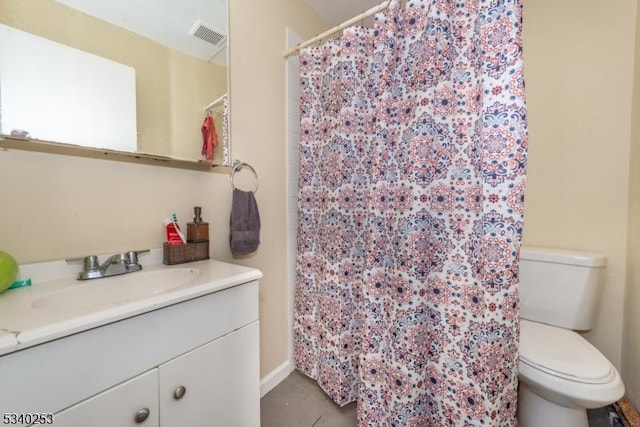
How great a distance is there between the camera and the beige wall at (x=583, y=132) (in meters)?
1.30

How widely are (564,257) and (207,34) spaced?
2019 millimetres

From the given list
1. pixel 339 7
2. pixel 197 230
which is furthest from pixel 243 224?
pixel 339 7

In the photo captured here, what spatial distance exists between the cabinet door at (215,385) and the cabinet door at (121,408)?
2cm

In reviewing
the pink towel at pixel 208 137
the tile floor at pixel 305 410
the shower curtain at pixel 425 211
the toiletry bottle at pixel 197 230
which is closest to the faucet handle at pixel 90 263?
the toiletry bottle at pixel 197 230

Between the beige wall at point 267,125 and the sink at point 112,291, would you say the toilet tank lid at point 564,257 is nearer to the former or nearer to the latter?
the beige wall at point 267,125

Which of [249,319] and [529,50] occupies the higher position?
[529,50]

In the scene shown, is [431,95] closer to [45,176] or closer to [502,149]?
[502,149]

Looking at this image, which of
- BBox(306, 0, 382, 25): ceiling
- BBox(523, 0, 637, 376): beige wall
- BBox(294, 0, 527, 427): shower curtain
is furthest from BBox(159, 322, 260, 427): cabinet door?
BBox(306, 0, 382, 25): ceiling

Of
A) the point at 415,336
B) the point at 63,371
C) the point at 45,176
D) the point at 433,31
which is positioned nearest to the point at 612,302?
the point at 415,336

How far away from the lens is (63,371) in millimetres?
501

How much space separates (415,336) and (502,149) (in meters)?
0.79

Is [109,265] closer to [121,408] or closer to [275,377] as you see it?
[121,408]

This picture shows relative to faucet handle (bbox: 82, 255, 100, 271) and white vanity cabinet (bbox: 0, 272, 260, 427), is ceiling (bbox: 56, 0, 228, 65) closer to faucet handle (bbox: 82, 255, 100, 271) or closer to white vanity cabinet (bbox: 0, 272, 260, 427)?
faucet handle (bbox: 82, 255, 100, 271)

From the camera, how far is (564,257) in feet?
4.07
